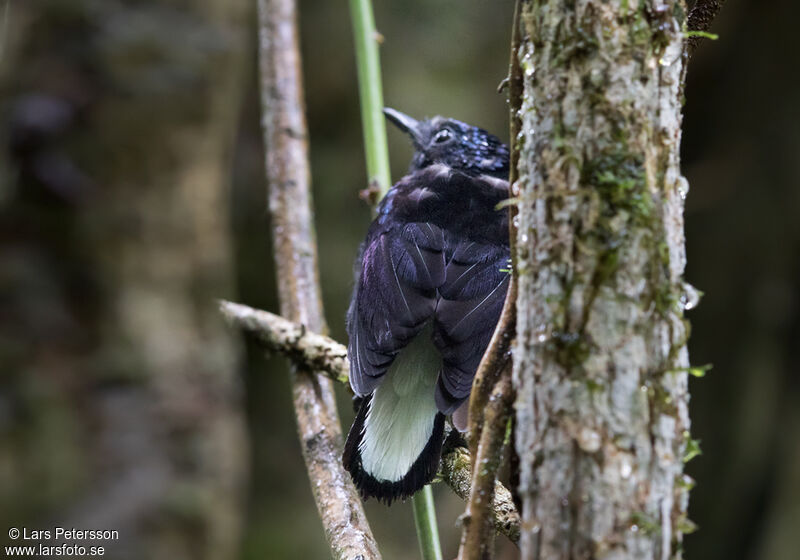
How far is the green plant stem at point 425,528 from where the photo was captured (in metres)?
1.87

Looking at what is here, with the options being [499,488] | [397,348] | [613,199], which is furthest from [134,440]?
[613,199]

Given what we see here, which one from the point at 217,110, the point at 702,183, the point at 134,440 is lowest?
the point at 134,440

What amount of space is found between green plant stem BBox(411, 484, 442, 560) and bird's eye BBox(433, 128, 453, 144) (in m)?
1.60

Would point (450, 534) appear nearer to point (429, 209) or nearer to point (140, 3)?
point (429, 209)

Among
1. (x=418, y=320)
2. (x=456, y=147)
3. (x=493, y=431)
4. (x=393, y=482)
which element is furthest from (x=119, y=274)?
(x=456, y=147)

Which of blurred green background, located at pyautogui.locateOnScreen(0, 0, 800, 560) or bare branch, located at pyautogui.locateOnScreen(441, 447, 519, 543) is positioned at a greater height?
blurred green background, located at pyautogui.locateOnScreen(0, 0, 800, 560)

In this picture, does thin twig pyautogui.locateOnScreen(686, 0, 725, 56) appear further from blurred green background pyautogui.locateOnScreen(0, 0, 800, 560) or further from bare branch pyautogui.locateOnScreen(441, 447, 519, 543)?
blurred green background pyautogui.locateOnScreen(0, 0, 800, 560)

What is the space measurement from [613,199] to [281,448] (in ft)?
15.1

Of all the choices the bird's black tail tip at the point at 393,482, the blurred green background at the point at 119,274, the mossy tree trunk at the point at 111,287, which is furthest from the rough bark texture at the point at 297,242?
the mossy tree trunk at the point at 111,287

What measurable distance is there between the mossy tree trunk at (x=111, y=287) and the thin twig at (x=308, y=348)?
0.17 meters

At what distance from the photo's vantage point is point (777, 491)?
18.0 feet

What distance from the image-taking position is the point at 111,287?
208cm

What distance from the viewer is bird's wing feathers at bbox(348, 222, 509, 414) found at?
205cm

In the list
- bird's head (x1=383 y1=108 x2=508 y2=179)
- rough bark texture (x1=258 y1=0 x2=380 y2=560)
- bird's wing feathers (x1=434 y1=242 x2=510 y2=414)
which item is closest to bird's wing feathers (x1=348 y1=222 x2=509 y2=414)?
bird's wing feathers (x1=434 y1=242 x2=510 y2=414)
